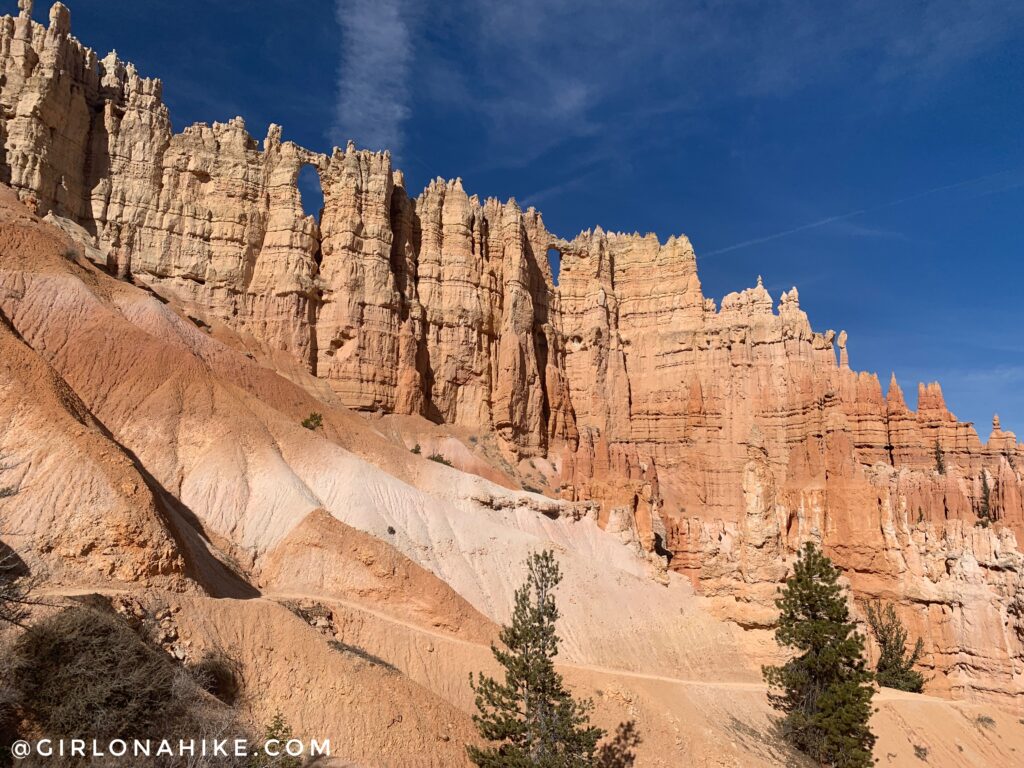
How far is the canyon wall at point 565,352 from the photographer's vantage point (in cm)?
4400

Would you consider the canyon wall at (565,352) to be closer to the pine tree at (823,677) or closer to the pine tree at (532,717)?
the pine tree at (823,677)

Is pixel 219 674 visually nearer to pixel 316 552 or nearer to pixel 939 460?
pixel 316 552

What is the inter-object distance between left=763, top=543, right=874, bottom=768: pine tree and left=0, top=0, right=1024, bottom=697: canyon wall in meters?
12.1

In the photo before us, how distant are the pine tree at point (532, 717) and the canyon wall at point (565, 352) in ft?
74.9

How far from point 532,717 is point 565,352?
1946 inches

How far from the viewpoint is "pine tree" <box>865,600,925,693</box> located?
1575 inches

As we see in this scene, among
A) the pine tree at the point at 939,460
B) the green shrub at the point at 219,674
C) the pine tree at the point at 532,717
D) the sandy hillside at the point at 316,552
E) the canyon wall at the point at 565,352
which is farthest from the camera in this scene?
the pine tree at the point at 939,460

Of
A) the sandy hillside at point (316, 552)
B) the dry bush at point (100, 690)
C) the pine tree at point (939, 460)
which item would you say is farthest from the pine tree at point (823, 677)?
the pine tree at point (939, 460)

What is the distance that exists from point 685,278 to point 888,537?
103 ft

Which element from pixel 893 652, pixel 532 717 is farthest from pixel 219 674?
pixel 893 652

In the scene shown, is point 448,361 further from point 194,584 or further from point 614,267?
point 194,584

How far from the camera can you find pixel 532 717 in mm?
19625

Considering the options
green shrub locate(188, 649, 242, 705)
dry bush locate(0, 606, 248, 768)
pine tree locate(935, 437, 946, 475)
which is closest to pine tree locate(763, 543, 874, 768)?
green shrub locate(188, 649, 242, 705)

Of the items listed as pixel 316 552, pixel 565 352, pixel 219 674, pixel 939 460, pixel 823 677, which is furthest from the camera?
pixel 565 352
